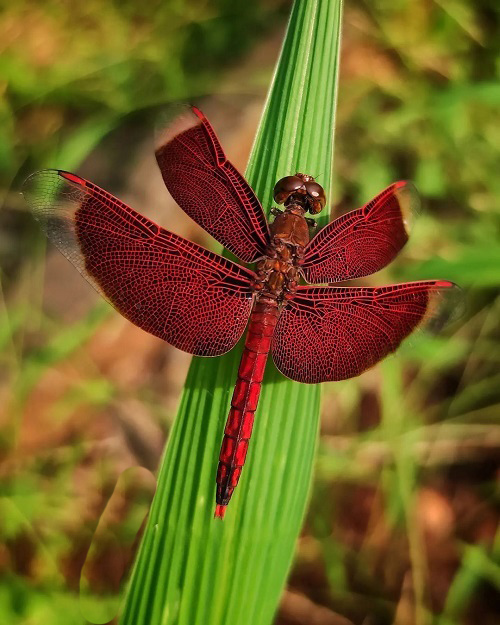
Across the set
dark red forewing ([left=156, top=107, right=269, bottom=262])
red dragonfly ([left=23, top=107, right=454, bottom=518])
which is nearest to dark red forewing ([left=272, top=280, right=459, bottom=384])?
red dragonfly ([left=23, top=107, right=454, bottom=518])

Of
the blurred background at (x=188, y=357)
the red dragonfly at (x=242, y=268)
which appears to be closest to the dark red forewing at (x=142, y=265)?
the red dragonfly at (x=242, y=268)

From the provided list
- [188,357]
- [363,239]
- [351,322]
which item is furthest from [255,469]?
[188,357]

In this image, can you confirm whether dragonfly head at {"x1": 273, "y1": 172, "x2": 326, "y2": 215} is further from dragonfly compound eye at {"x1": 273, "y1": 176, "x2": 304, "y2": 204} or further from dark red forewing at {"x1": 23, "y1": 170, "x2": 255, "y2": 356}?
dark red forewing at {"x1": 23, "y1": 170, "x2": 255, "y2": 356}

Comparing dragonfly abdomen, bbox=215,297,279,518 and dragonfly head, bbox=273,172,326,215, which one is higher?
dragonfly head, bbox=273,172,326,215

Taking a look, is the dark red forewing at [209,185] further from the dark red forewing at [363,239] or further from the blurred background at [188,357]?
the blurred background at [188,357]

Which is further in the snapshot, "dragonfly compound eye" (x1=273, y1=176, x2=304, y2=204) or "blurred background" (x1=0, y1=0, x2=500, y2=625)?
"blurred background" (x1=0, y1=0, x2=500, y2=625)

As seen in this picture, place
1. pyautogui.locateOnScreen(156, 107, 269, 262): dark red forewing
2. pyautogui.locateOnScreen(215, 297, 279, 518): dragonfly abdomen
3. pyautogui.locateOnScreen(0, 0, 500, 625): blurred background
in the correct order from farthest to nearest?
pyautogui.locateOnScreen(0, 0, 500, 625): blurred background < pyautogui.locateOnScreen(156, 107, 269, 262): dark red forewing < pyautogui.locateOnScreen(215, 297, 279, 518): dragonfly abdomen

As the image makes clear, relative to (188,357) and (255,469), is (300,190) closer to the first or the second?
(255,469)
